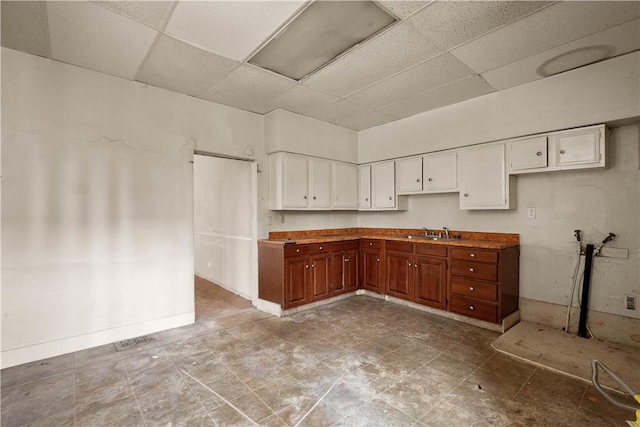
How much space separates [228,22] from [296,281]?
9.58 feet

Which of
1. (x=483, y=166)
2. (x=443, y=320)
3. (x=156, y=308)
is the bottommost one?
(x=443, y=320)

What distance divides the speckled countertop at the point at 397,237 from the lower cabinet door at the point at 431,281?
0.87ft

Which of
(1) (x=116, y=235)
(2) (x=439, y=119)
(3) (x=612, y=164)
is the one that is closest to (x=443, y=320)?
(3) (x=612, y=164)

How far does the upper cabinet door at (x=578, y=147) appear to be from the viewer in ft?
9.59

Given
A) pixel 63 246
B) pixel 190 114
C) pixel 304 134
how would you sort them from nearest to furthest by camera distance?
Answer: pixel 63 246 < pixel 190 114 < pixel 304 134

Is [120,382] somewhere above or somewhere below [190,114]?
below

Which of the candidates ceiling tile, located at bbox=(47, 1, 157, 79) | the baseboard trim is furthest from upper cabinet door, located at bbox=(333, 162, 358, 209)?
ceiling tile, located at bbox=(47, 1, 157, 79)

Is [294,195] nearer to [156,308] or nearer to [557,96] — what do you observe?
[156,308]

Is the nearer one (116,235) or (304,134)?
(116,235)

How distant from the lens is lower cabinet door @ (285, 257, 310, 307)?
384 cm

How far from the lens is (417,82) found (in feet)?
10.9

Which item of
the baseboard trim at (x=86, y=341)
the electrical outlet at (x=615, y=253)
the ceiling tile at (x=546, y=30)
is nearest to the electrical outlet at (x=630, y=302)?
the electrical outlet at (x=615, y=253)

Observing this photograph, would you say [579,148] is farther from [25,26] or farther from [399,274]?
[25,26]

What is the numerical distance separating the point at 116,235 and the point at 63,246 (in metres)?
0.43
